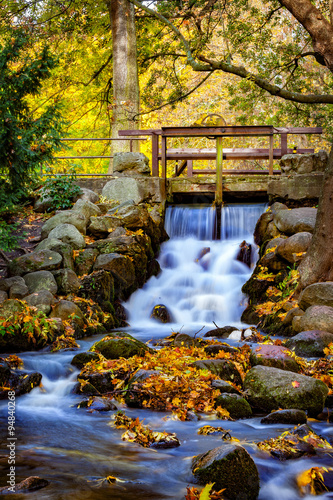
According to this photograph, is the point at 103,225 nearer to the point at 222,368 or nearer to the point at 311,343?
the point at 311,343

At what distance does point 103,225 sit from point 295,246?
14.0 feet

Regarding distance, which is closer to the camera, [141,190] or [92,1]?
[141,190]

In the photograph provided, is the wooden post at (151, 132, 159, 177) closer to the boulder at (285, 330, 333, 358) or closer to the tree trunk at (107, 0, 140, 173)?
the tree trunk at (107, 0, 140, 173)

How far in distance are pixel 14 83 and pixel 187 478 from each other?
613 cm

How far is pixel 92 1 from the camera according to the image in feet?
54.2

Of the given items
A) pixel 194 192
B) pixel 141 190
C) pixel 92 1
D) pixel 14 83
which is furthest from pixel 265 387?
pixel 92 1

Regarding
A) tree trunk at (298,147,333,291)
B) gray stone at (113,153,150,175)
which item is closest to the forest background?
gray stone at (113,153,150,175)

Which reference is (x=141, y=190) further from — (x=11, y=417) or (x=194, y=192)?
(x=11, y=417)

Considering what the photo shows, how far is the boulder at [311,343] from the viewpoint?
21.0 feet

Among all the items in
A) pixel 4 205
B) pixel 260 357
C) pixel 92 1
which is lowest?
pixel 260 357

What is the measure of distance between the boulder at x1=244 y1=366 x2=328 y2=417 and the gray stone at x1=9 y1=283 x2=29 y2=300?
15.0 ft

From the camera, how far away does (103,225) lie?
434 inches

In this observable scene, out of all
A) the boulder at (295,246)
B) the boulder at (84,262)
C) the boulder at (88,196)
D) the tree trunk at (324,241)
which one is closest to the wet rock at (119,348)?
the boulder at (84,262)

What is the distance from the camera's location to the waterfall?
1000cm
